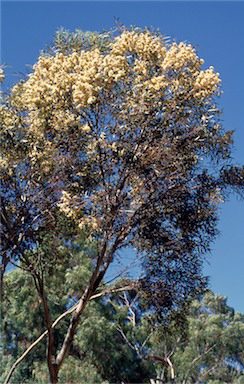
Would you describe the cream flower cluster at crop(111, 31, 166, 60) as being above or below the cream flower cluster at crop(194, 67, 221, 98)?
above

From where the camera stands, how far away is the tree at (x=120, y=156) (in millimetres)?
6551

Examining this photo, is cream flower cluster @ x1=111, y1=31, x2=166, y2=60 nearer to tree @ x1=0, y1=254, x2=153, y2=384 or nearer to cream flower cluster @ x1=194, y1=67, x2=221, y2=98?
cream flower cluster @ x1=194, y1=67, x2=221, y2=98

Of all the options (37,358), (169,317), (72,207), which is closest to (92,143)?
(72,207)

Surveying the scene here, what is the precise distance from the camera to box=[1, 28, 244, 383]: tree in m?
6.55

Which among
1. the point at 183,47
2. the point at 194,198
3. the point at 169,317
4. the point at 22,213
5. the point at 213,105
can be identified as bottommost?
the point at 169,317

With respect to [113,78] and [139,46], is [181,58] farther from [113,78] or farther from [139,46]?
[113,78]

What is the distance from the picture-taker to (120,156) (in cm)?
663

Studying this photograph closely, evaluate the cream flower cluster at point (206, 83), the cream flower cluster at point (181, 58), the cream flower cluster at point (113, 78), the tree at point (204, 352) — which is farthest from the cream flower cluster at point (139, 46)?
the tree at point (204, 352)

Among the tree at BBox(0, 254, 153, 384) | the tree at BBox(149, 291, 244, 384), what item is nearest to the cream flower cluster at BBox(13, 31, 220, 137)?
the tree at BBox(0, 254, 153, 384)

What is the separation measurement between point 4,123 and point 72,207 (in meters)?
1.33

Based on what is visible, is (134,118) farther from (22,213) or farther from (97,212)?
(22,213)

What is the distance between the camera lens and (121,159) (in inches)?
263

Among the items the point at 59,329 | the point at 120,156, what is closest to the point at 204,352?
the point at 59,329

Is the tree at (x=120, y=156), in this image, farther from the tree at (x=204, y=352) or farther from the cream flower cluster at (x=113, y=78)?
the tree at (x=204, y=352)
